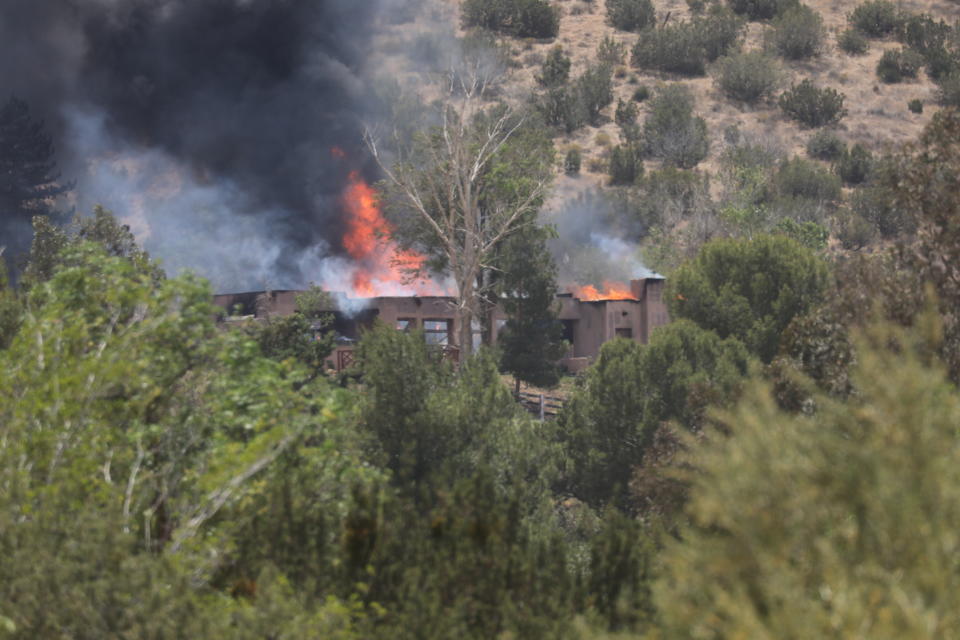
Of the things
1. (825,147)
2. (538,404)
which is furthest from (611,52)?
(538,404)

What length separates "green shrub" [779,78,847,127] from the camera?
331ft

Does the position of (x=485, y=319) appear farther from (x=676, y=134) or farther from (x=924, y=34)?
(x=924, y=34)

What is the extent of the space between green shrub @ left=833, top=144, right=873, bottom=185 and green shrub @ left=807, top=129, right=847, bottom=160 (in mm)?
3615

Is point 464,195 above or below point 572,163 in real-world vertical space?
below

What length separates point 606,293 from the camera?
70062mm

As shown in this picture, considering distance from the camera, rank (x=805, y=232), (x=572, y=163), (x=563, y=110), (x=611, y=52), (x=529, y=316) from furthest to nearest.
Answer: (x=611, y=52) → (x=563, y=110) → (x=572, y=163) → (x=805, y=232) → (x=529, y=316)

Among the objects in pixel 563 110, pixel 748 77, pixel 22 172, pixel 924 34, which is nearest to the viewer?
pixel 22 172

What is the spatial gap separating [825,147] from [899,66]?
55.2ft

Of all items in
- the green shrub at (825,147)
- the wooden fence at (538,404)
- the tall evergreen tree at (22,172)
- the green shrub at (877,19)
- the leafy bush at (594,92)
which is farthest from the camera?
the green shrub at (877,19)

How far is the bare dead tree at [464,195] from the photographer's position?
44.2m

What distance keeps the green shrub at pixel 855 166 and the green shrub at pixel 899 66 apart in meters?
17.3

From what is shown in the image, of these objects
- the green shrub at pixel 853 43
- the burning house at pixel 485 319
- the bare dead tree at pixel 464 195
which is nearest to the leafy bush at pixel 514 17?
the green shrub at pixel 853 43

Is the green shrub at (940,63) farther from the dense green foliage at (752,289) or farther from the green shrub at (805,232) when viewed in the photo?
the dense green foliage at (752,289)

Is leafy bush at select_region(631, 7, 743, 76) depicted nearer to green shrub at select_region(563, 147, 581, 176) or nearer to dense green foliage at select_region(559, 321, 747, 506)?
green shrub at select_region(563, 147, 581, 176)
